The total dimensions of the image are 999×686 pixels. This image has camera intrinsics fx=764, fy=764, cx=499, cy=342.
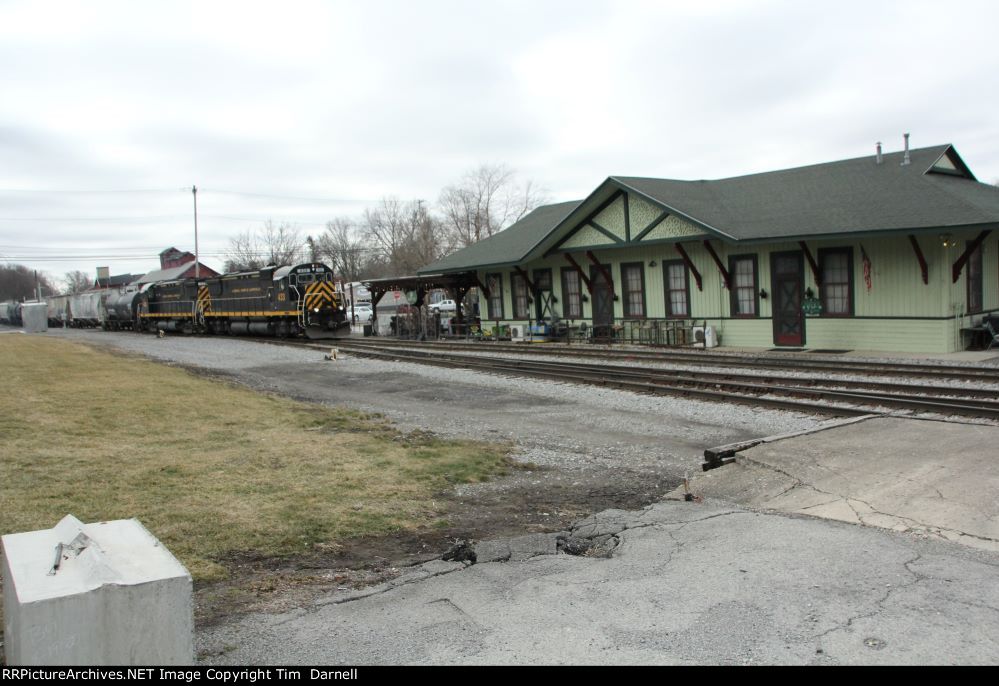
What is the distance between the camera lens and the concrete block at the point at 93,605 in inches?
130

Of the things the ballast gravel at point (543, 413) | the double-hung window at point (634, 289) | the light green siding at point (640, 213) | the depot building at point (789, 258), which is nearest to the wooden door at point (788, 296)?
the depot building at point (789, 258)

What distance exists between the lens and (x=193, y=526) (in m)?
6.53

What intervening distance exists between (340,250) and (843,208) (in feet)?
268

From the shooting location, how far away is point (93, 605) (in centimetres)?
340

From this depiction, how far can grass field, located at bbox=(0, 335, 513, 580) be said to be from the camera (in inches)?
259

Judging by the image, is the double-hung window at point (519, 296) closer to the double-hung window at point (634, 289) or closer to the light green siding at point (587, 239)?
the light green siding at point (587, 239)

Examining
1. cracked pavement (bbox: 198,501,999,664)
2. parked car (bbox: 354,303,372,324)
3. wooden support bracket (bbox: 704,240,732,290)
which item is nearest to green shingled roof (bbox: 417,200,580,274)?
wooden support bracket (bbox: 704,240,732,290)

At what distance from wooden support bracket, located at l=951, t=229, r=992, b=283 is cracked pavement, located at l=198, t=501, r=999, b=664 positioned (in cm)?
1544

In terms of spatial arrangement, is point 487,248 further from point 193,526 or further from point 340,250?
point 340,250

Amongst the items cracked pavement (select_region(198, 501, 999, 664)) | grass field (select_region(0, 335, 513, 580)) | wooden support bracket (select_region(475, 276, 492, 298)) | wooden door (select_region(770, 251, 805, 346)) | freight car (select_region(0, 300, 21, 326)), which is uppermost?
freight car (select_region(0, 300, 21, 326))

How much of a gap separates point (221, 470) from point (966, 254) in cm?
1779

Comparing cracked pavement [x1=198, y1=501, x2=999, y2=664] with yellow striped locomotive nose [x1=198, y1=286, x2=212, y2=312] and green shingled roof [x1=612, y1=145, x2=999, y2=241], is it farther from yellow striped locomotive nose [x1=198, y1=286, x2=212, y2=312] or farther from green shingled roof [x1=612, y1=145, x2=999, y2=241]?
yellow striped locomotive nose [x1=198, y1=286, x2=212, y2=312]

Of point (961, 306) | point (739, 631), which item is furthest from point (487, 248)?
point (739, 631)

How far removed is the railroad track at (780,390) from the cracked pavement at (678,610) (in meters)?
6.33
